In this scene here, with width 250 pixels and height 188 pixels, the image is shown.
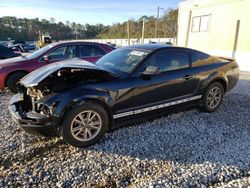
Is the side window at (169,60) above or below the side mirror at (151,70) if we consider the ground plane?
above

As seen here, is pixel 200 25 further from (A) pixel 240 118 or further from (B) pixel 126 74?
(B) pixel 126 74

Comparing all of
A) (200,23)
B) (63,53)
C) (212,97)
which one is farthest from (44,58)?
(200,23)

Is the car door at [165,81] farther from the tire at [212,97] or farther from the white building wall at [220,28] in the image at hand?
the white building wall at [220,28]

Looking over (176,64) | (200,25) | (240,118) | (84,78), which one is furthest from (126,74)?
(200,25)

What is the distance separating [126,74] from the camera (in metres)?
4.16

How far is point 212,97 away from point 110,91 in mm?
2552

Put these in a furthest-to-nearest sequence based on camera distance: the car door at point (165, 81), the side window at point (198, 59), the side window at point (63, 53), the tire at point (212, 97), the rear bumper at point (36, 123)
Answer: the side window at point (63, 53) < the tire at point (212, 97) < the side window at point (198, 59) < the car door at point (165, 81) < the rear bumper at point (36, 123)

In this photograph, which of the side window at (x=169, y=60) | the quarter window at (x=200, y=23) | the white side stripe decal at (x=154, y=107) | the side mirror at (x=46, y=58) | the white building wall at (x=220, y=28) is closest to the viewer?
the white side stripe decal at (x=154, y=107)

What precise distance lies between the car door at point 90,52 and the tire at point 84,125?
3725 millimetres

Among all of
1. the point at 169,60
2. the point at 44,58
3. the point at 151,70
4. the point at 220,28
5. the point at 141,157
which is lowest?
the point at 141,157

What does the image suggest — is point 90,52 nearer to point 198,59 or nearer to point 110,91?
point 198,59

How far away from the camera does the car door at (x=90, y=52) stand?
726cm

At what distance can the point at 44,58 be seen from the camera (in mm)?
6793

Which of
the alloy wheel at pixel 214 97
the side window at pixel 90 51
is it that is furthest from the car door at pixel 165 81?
the side window at pixel 90 51
